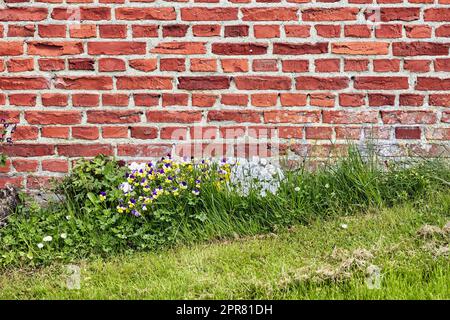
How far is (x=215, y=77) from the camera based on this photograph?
4250 millimetres

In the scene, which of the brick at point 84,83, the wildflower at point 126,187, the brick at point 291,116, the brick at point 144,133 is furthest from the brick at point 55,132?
the brick at point 291,116

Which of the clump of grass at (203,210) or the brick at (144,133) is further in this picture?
the brick at (144,133)

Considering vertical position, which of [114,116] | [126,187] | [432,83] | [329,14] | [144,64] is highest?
[329,14]

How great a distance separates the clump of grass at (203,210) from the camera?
3789 millimetres

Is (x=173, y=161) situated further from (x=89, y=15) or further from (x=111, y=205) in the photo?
(x=89, y=15)

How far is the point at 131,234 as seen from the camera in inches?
151

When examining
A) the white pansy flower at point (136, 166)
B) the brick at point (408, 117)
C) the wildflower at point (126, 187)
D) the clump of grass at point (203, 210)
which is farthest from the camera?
the brick at point (408, 117)

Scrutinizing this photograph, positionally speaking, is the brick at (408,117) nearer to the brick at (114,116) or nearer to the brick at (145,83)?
the brick at (145,83)

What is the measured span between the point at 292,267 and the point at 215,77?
150 cm

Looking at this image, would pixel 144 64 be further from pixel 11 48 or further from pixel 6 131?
pixel 6 131

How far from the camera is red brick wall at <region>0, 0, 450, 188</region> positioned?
4211mm

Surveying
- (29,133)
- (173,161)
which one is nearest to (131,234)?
(173,161)

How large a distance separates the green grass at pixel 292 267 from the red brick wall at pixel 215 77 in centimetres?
74

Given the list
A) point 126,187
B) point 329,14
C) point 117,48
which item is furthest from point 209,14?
point 126,187
